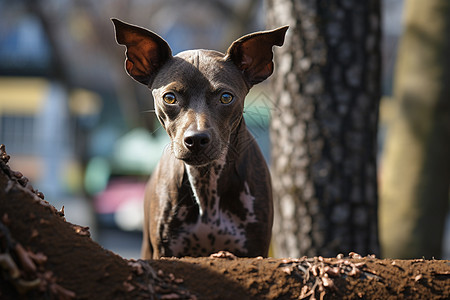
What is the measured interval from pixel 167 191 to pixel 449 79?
3175 millimetres

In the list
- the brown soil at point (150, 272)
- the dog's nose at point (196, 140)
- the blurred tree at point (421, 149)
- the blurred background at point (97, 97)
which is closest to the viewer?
the brown soil at point (150, 272)

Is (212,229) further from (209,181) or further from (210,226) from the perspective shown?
(209,181)

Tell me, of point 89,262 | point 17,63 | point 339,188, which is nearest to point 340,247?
point 339,188

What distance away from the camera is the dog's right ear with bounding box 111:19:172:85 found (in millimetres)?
2600

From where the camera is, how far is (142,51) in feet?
8.84

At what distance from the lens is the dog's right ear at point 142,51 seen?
2600mm

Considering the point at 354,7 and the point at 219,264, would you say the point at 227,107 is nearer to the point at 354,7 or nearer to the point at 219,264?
the point at 219,264

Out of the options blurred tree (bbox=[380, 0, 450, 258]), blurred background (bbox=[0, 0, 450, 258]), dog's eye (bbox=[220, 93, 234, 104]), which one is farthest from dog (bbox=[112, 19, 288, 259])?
blurred tree (bbox=[380, 0, 450, 258])

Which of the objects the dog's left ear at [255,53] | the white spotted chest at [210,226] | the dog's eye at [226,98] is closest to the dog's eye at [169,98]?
the dog's eye at [226,98]

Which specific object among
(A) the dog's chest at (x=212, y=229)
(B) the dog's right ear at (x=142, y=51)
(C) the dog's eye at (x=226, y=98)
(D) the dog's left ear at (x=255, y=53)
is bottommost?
Result: (A) the dog's chest at (x=212, y=229)

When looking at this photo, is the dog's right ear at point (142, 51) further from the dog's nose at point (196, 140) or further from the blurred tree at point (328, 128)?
the blurred tree at point (328, 128)

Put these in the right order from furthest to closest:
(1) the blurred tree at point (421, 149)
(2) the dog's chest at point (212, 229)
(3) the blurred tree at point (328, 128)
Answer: (1) the blurred tree at point (421, 149)
(3) the blurred tree at point (328, 128)
(2) the dog's chest at point (212, 229)

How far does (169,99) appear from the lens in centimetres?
255

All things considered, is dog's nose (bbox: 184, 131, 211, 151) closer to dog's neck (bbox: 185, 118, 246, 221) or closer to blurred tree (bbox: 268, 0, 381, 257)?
dog's neck (bbox: 185, 118, 246, 221)
